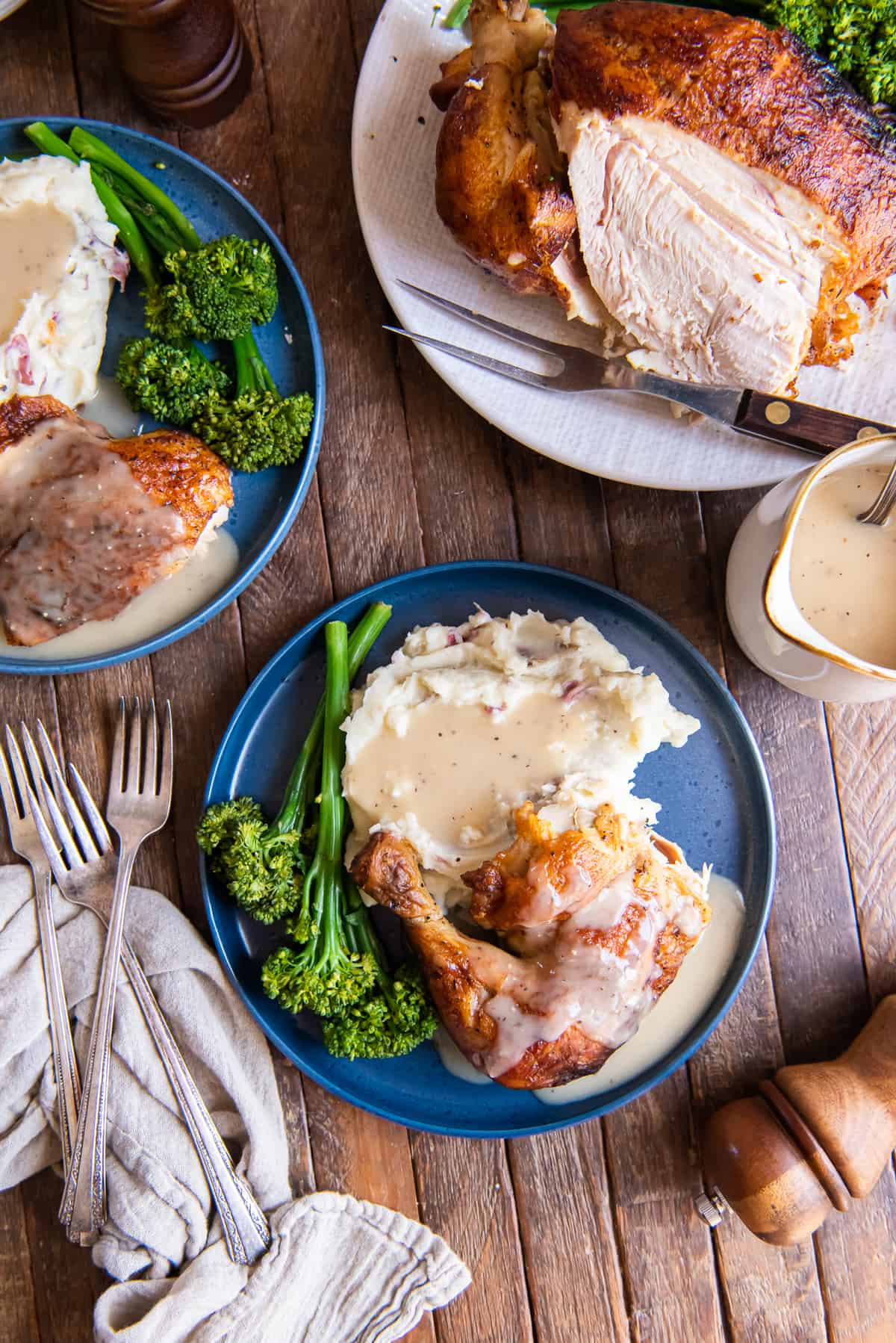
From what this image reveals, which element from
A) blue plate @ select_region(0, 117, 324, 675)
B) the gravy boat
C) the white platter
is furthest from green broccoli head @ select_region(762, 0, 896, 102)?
blue plate @ select_region(0, 117, 324, 675)

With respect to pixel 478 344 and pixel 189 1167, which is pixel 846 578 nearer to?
pixel 478 344

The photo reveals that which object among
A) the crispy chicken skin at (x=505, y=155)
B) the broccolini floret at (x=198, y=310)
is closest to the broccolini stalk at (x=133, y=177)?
the broccolini floret at (x=198, y=310)

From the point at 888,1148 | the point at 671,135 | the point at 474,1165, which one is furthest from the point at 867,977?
the point at 671,135

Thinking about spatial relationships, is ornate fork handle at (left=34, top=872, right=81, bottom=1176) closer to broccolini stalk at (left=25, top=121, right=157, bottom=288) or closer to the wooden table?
the wooden table

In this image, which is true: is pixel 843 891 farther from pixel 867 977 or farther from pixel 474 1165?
pixel 474 1165

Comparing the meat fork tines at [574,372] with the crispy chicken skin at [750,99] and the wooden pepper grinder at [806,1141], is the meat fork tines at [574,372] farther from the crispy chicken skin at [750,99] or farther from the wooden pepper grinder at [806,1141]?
the wooden pepper grinder at [806,1141]

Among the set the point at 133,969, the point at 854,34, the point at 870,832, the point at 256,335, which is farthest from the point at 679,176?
the point at 133,969
